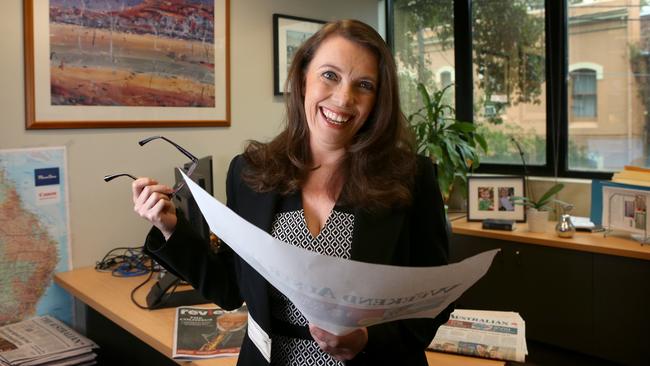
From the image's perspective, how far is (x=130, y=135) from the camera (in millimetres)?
2553

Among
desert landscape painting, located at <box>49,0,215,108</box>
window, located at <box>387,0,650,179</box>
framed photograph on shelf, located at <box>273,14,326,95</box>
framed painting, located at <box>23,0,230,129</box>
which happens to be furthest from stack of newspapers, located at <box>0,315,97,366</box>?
window, located at <box>387,0,650,179</box>

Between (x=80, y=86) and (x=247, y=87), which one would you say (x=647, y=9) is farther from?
(x=80, y=86)

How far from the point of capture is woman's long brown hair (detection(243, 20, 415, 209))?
1.16 meters

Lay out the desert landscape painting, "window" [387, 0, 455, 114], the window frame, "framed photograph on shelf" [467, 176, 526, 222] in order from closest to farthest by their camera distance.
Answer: the desert landscape painting → "framed photograph on shelf" [467, 176, 526, 222] → the window frame → "window" [387, 0, 455, 114]

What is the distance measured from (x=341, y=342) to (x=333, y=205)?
1.10ft

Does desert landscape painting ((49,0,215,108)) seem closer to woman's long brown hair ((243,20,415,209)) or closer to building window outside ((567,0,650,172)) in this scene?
woman's long brown hair ((243,20,415,209))

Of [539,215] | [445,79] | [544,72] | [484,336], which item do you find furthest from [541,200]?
[484,336]

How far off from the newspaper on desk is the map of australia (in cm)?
170

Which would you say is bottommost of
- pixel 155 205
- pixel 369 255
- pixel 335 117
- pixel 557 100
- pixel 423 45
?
pixel 369 255

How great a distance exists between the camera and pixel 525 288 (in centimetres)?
296

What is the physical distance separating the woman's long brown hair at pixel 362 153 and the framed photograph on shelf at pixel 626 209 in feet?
6.21

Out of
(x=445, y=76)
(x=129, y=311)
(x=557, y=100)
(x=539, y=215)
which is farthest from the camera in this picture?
(x=445, y=76)

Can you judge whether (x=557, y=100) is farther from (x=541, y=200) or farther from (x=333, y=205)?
(x=333, y=205)

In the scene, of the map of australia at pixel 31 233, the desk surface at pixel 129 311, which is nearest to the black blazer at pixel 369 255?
the desk surface at pixel 129 311
